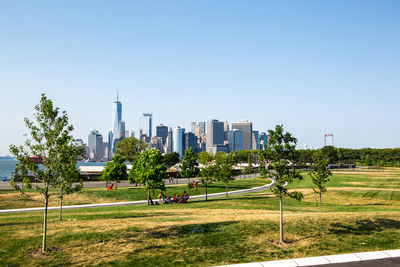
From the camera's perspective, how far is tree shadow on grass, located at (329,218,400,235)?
54.8 ft

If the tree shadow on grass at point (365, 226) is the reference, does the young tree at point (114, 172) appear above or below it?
above

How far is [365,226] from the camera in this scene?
17.6 metres

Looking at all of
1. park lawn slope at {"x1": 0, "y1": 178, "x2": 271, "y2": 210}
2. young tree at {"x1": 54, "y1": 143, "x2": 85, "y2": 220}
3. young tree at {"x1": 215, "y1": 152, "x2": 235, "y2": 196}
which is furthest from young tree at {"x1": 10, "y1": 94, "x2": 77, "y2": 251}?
young tree at {"x1": 215, "y1": 152, "x2": 235, "y2": 196}

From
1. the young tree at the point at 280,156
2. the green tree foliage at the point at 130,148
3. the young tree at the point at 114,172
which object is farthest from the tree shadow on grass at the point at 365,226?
the green tree foliage at the point at 130,148

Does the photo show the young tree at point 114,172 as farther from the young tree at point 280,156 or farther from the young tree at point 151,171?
the young tree at point 280,156

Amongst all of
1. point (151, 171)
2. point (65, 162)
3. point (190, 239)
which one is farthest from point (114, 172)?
point (190, 239)

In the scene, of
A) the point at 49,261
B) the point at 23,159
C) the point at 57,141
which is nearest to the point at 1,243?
the point at 49,261

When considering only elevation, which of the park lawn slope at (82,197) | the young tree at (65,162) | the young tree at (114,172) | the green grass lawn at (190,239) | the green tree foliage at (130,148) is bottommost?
the park lawn slope at (82,197)

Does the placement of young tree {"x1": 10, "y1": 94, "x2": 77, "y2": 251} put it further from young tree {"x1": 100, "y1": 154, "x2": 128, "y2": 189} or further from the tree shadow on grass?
young tree {"x1": 100, "y1": 154, "x2": 128, "y2": 189}

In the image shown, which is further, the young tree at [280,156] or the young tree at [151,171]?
the young tree at [151,171]

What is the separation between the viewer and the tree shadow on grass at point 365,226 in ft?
54.8

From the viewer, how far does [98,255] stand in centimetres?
1376

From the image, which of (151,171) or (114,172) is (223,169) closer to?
(151,171)

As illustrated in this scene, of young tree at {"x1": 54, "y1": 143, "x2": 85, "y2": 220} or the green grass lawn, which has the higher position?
young tree at {"x1": 54, "y1": 143, "x2": 85, "y2": 220}
